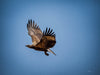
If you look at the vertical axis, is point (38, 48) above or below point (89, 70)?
above

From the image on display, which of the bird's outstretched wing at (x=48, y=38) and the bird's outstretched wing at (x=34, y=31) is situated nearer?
the bird's outstretched wing at (x=48, y=38)

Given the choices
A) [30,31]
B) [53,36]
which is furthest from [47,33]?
[30,31]

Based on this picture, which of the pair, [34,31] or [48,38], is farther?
[34,31]

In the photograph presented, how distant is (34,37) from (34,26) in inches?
6.5

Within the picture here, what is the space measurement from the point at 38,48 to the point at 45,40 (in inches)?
3.5

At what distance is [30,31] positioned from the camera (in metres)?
1.22

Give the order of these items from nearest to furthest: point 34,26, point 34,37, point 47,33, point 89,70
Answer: point 47,33, point 34,37, point 34,26, point 89,70

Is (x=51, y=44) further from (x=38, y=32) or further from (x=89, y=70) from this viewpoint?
(x=89, y=70)

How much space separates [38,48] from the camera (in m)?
0.98

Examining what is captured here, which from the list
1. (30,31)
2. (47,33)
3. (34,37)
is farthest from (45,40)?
(30,31)

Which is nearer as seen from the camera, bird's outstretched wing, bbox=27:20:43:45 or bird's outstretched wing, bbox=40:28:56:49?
bird's outstretched wing, bbox=40:28:56:49

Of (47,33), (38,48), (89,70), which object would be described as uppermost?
(47,33)

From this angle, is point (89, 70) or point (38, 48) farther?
point (89, 70)

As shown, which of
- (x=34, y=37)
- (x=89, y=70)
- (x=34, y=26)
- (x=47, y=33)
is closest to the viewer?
(x=47, y=33)
